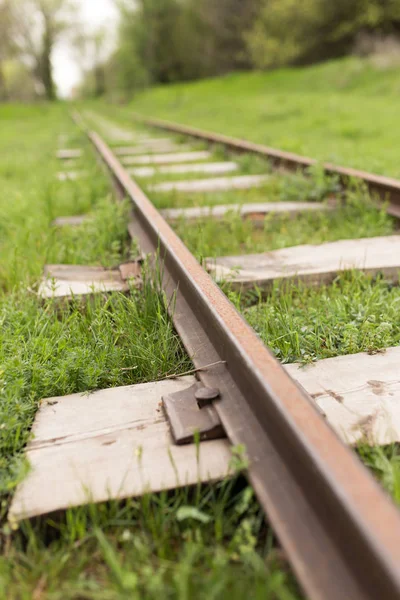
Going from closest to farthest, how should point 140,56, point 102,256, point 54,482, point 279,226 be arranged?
point 54,482 → point 102,256 → point 279,226 → point 140,56

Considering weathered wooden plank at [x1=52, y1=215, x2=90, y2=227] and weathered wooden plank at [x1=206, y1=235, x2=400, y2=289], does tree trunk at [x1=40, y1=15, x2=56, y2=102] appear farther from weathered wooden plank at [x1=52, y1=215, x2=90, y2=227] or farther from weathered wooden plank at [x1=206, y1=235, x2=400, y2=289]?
weathered wooden plank at [x1=206, y1=235, x2=400, y2=289]

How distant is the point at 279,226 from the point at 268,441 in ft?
8.20

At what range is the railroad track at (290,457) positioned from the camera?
0.93 m

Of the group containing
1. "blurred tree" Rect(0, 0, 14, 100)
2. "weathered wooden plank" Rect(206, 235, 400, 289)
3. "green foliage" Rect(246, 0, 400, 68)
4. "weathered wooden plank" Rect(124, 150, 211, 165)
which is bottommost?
"weathered wooden plank" Rect(206, 235, 400, 289)

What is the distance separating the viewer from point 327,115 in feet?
33.1

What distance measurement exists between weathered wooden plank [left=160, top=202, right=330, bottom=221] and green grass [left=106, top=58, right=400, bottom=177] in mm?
1061

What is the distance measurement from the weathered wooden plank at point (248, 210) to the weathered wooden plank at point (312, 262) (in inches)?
33.1

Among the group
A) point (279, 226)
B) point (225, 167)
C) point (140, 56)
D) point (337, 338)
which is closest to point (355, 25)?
point (140, 56)

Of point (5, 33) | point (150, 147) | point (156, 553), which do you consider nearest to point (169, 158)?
point (150, 147)

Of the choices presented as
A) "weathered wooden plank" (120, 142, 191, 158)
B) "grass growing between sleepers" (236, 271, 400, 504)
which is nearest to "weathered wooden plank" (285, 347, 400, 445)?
"grass growing between sleepers" (236, 271, 400, 504)

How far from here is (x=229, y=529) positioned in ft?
4.00

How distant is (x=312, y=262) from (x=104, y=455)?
5.33ft

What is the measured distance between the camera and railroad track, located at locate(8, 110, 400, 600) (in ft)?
3.05

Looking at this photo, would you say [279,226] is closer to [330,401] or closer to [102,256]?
[102,256]
